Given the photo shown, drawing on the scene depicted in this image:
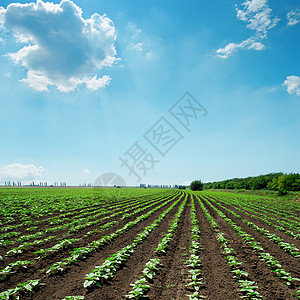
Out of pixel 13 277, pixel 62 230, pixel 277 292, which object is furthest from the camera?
pixel 62 230

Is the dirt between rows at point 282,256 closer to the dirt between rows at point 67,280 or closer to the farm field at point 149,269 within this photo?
the farm field at point 149,269

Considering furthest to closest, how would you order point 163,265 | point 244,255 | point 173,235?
point 173,235 < point 244,255 < point 163,265

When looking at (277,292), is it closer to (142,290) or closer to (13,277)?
(142,290)

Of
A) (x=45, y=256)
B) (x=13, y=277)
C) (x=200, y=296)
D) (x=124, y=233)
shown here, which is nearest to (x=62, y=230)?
(x=124, y=233)

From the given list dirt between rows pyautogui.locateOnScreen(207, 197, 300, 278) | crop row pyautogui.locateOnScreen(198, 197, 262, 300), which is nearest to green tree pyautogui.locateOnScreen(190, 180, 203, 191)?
dirt between rows pyautogui.locateOnScreen(207, 197, 300, 278)

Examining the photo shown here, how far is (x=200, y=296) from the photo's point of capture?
446cm

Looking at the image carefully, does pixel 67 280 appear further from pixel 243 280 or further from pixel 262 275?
pixel 262 275

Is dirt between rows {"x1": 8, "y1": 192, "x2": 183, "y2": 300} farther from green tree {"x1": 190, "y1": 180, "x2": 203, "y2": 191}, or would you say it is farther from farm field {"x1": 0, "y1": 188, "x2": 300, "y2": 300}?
green tree {"x1": 190, "y1": 180, "x2": 203, "y2": 191}

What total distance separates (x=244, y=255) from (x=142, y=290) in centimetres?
499

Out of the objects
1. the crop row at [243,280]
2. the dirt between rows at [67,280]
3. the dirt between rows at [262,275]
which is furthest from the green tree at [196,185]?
the dirt between rows at [67,280]

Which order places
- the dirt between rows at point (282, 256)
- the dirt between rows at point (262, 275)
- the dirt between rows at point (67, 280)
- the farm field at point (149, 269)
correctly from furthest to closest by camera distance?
the dirt between rows at point (282, 256) < the dirt between rows at point (262, 275) < the farm field at point (149, 269) < the dirt between rows at point (67, 280)

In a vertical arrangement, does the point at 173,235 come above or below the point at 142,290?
below

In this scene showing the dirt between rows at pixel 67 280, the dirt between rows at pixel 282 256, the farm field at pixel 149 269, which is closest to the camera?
the dirt between rows at pixel 67 280

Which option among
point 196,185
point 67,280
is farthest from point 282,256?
point 196,185
